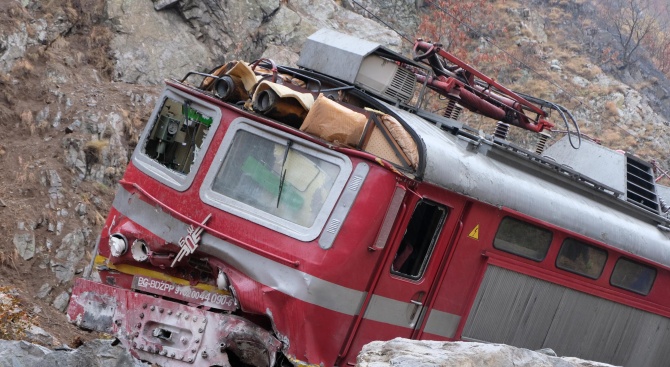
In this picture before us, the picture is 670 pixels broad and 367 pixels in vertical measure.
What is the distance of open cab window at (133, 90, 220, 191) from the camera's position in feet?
26.1

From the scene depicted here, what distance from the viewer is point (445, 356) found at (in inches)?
195

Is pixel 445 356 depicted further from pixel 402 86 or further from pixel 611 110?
pixel 611 110

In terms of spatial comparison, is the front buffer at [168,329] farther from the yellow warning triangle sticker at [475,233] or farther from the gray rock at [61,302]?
the gray rock at [61,302]

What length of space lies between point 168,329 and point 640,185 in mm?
6666

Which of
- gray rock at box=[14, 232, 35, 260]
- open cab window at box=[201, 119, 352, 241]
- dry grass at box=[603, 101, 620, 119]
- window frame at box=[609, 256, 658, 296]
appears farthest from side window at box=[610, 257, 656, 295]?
dry grass at box=[603, 101, 620, 119]

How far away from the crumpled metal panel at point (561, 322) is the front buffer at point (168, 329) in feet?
7.39

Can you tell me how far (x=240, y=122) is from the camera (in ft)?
25.1

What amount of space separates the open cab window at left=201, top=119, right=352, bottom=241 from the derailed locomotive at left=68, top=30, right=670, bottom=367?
0.04ft

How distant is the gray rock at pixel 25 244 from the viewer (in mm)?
13984

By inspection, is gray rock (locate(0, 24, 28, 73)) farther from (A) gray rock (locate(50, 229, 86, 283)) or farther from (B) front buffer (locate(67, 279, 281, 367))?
(B) front buffer (locate(67, 279, 281, 367))

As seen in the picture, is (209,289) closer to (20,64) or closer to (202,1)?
(20,64)

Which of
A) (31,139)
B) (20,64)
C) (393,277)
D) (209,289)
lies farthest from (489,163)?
(20,64)

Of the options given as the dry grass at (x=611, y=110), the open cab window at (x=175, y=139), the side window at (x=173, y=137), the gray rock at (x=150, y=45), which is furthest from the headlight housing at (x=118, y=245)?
the dry grass at (x=611, y=110)

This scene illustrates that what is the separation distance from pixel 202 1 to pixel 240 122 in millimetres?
13340
